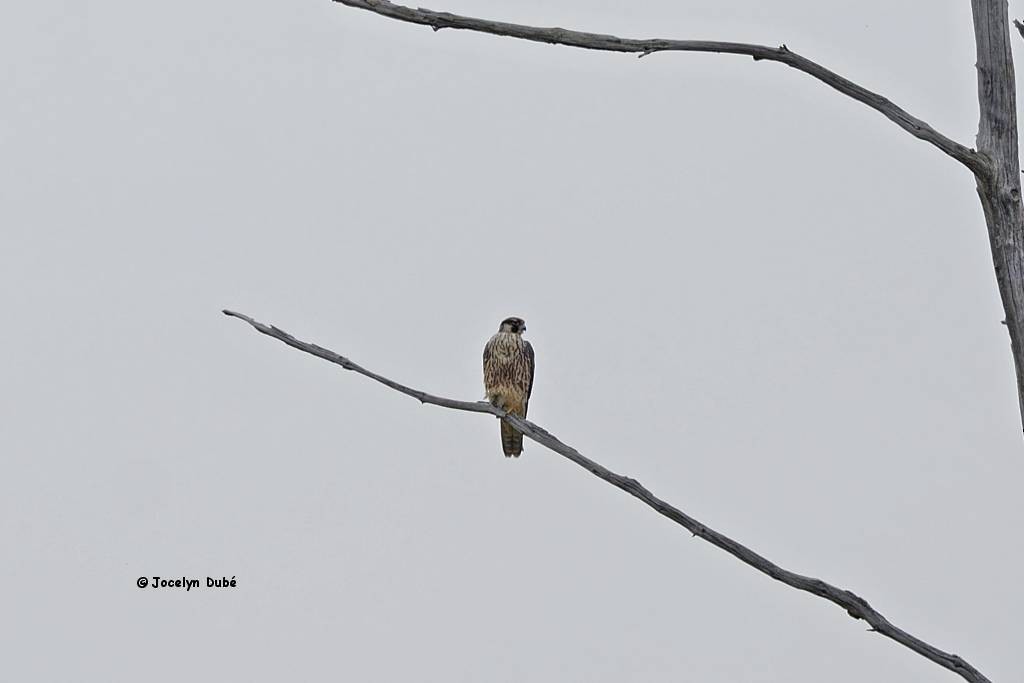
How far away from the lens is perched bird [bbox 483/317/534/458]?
175 inches

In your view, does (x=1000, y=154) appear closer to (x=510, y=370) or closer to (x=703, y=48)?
(x=703, y=48)

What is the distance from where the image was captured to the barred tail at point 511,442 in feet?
14.4

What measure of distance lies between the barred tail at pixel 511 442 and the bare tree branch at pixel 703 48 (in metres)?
3.05

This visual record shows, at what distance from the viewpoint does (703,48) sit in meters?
1.34

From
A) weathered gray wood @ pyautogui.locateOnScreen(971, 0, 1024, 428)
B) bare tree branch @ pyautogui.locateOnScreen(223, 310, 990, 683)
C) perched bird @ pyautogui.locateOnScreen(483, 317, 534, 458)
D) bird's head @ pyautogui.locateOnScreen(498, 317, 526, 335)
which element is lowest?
bare tree branch @ pyautogui.locateOnScreen(223, 310, 990, 683)

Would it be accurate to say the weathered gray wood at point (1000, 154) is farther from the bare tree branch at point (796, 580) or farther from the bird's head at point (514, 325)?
the bird's head at point (514, 325)

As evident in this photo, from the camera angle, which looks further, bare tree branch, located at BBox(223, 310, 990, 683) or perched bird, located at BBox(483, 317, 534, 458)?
perched bird, located at BBox(483, 317, 534, 458)

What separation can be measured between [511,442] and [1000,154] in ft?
10.4

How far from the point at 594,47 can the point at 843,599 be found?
639 millimetres

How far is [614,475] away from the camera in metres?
1.50

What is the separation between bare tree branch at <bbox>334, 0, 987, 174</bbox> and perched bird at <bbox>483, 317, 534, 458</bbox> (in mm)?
3082

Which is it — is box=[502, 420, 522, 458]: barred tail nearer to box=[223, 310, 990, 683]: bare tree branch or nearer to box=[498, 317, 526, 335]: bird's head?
box=[498, 317, 526, 335]: bird's head

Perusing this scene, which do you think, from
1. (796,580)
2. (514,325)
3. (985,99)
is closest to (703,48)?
(985,99)

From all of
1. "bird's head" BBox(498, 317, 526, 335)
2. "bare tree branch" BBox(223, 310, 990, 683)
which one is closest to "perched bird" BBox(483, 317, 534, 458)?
"bird's head" BBox(498, 317, 526, 335)
